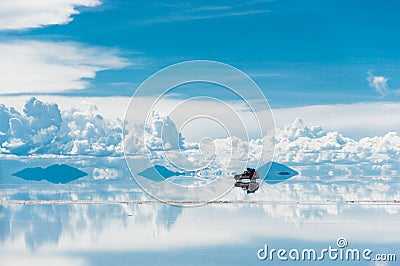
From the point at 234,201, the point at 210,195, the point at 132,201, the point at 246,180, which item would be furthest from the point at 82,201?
the point at 246,180

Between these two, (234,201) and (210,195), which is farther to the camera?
(234,201)

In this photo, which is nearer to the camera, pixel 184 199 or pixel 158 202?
pixel 184 199

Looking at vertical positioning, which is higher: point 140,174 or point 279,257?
point 140,174

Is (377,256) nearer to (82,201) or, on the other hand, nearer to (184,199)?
(184,199)

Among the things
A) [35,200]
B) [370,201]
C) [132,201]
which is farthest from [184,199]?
[35,200]

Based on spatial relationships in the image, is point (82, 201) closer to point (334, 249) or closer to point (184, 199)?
point (184, 199)

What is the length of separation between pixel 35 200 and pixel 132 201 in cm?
788

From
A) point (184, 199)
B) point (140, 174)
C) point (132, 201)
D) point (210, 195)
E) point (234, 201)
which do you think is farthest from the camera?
point (132, 201)

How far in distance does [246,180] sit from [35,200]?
26.6 metres

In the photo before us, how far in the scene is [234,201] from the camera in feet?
122

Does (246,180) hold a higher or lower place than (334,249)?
higher

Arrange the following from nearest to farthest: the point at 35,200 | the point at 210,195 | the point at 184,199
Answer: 1. the point at 210,195
2. the point at 184,199
3. the point at 35,200

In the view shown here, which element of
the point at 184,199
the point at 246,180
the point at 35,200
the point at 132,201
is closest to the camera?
the point at 246,180

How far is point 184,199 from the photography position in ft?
105
